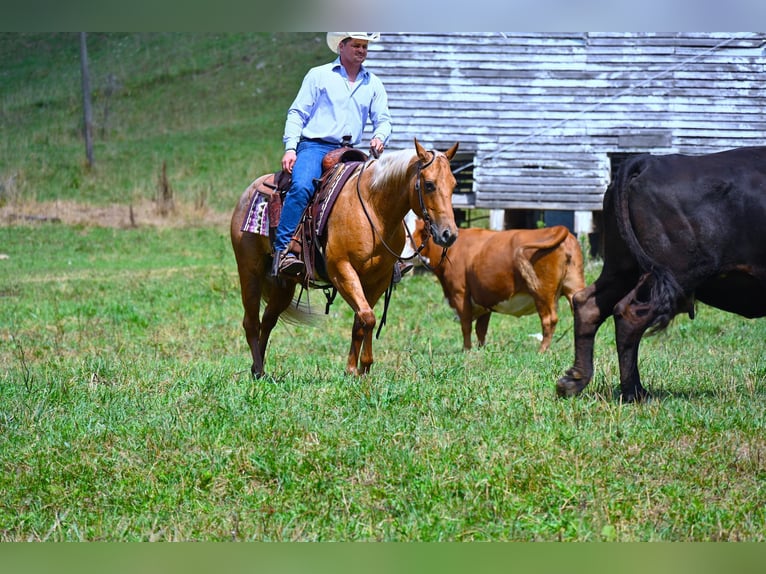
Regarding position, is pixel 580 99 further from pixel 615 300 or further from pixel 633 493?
pixel 633 493

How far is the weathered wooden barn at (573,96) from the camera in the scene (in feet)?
68.0

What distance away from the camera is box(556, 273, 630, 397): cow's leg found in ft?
23.7

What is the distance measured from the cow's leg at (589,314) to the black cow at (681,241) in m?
0.01

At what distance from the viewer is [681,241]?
22.5ft

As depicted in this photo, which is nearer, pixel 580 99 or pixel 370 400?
pixel 370 400

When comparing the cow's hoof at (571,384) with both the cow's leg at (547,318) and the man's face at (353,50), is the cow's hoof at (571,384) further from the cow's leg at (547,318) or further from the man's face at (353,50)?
the cow's leg at (547,318)

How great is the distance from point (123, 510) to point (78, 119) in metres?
40.5

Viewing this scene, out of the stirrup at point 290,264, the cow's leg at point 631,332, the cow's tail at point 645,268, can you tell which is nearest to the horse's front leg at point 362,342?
the stirrup at point 290,264

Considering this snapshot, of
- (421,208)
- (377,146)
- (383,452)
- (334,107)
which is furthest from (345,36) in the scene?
(383,452)

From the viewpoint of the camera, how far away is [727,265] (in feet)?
22.5

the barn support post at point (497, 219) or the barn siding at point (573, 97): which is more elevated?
the barn siding at point (573, 97)

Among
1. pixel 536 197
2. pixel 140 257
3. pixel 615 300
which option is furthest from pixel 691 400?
pixel 140 257

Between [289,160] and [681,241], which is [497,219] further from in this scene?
[681,241]

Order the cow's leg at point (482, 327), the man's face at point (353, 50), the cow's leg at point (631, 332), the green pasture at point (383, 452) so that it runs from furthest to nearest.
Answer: the cow's leg at point (482, 327)
the man's face at point (353, 50)
the cow's leg at point (631, 332)
the green pasture at point (383, 452)
